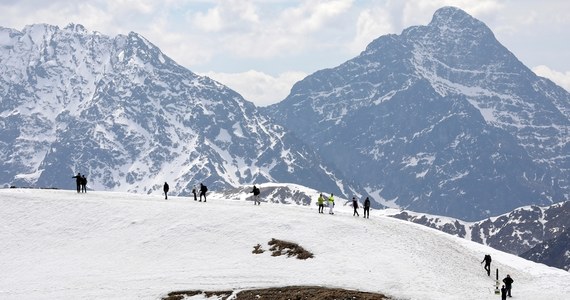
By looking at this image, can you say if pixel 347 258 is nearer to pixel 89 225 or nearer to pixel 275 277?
pixel 275 277

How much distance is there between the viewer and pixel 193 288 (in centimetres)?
6706

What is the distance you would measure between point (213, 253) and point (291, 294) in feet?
49.7

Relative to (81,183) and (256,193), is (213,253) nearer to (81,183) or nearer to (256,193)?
(256,193)

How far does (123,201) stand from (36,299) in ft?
76.5

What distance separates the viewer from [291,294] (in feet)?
205

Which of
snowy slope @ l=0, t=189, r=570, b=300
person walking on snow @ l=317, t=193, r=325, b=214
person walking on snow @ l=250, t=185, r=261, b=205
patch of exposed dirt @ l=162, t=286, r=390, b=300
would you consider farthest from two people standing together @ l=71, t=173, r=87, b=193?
patch of exposed dirt @ l=162, t=286, r=390, b=300

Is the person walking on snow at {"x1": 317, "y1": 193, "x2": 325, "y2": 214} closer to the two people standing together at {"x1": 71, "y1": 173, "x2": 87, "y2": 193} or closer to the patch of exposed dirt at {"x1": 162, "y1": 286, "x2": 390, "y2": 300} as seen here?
the patch of exposed dirt at {"x1": 162, "y1": 286, "x2": 390, "y2": 300}

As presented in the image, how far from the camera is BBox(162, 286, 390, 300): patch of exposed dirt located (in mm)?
60406

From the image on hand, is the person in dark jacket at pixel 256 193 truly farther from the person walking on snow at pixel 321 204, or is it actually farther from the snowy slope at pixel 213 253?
the person walking on snow at pixel 321 204

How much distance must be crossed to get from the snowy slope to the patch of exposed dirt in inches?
47.6

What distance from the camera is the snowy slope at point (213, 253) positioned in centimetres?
6650

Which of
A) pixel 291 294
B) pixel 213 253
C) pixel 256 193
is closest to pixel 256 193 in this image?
pixel 256 193

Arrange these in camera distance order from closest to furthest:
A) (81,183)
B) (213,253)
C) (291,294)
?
1. (291,294)
2. (213,253)
3. (81,183)

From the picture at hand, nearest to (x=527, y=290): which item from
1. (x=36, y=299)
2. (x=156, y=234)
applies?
(x=156, y=234)
